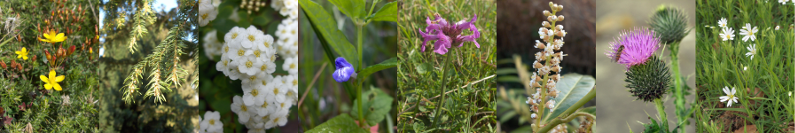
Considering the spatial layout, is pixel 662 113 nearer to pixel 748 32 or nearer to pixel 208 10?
pixel 748 32

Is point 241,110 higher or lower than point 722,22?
lower

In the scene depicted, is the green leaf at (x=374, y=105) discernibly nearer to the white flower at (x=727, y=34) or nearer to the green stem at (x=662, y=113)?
the green stem at (x=662, y=113)

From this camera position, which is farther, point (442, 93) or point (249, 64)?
point (249, 64)

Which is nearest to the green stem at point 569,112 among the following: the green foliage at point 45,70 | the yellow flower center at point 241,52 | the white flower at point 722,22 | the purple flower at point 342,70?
the white flower at point 722,22

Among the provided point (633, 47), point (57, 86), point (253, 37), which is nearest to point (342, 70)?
point (253, 37)

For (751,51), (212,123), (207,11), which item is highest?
(207,11)
